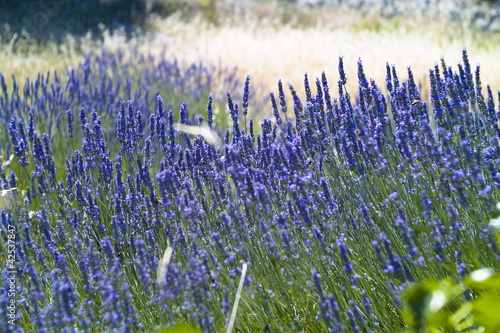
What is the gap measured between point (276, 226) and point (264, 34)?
11071 mm

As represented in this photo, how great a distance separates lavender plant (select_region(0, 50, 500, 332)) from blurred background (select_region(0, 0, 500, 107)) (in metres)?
1.28

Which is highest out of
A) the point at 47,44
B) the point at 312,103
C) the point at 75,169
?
the point at 312,103

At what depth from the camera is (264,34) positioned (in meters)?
12.5

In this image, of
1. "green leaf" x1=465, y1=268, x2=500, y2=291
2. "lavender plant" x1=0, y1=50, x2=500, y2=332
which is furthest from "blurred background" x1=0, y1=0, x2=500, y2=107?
"green leaf" x1=465, y1=268, x2=500, y2=291

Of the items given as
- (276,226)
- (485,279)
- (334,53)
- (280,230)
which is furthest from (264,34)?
(485,279)

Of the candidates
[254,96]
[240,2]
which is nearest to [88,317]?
[254,96]

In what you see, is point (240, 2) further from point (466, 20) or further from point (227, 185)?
point (227, 185)

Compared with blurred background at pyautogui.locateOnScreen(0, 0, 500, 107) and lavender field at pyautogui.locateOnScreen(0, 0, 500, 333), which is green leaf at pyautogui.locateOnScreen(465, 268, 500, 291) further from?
blurred background at pyautogui.locateOnScreen(0, 0, 500, 107)

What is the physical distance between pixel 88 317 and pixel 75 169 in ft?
3.67

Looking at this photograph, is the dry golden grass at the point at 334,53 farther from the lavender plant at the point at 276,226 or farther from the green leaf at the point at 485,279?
the green leaf at the point at 485,279

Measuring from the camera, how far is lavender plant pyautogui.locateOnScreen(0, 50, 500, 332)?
5.42ft

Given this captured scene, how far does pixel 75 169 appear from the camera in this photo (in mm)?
2793

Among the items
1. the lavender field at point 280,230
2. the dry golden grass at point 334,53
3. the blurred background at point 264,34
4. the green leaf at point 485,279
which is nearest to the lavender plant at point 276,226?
the lavender field at point 280,230

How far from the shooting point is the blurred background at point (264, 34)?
762cm
